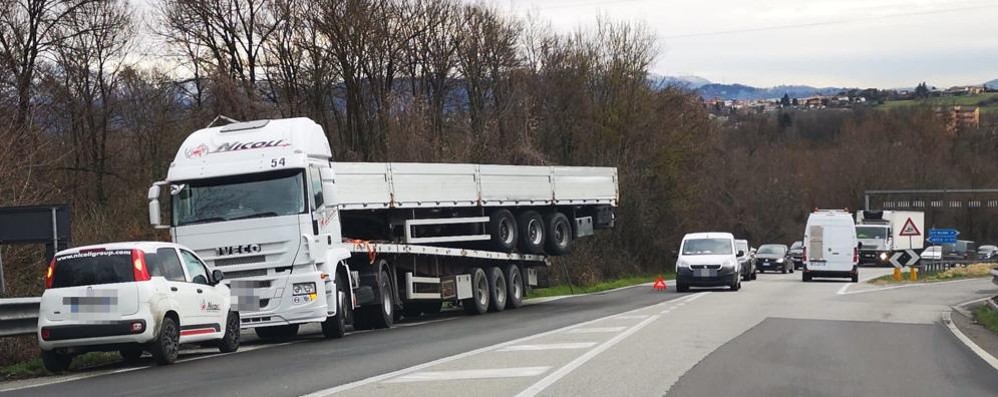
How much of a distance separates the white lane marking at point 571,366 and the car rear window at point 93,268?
5.68 m

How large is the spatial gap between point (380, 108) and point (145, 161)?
9.03 metres

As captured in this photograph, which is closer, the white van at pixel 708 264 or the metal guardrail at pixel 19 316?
the metal guardrail at pixel 19 316

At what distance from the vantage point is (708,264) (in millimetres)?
33781

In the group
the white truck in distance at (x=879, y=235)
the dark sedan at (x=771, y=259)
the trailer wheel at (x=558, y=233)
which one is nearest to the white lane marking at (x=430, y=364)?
the trailer wheel at (x=558, y=233)

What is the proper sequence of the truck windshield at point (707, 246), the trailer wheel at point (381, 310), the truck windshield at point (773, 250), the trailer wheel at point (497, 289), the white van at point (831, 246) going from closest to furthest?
the trailer wheel at point (381, 310) < the trailer wheel at point (497, 289) < the truck windshield at point (707, 246) < the white van at point (831, 246) < the truck windshield at point (773, 250)

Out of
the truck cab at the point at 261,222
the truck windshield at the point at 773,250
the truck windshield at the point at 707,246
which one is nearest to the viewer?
the truck cab at the point at 261,222

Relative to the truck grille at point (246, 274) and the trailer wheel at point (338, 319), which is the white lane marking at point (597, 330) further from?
the truck grille at point (246, 274)

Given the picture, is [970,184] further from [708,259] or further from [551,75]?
[708,259]

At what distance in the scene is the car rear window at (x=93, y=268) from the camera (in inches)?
575

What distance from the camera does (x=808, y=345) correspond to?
659 inches

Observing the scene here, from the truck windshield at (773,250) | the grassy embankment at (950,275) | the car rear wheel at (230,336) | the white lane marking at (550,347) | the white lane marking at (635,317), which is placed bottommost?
the grassy embankment at (950,275)

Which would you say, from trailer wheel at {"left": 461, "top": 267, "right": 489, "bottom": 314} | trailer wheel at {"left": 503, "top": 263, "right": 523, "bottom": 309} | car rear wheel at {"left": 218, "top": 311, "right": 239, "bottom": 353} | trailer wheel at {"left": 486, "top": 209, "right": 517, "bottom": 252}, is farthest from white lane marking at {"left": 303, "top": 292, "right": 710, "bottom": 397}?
trailer wheel at {"left": 503, "top": 263, "right": 523, "bottom": 309}

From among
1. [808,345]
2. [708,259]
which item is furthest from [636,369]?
[708,259]

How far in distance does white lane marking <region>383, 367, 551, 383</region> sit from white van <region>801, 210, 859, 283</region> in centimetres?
3092
